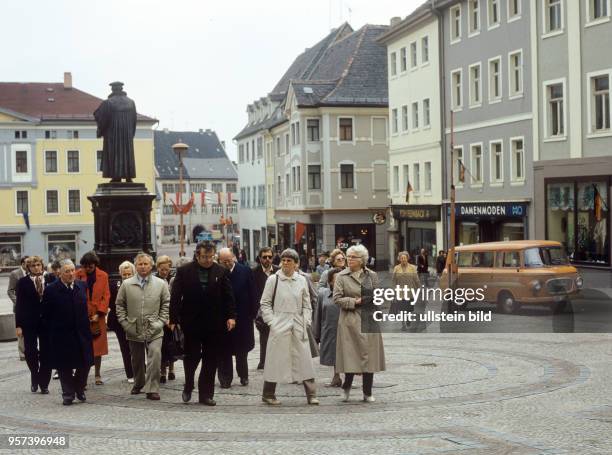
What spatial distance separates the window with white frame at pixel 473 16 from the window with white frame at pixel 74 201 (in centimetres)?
4019

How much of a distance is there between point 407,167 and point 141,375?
4032 centimetres

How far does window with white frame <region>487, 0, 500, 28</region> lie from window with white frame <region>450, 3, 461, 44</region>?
10.7 ft

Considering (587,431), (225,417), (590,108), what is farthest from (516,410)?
(590,108)

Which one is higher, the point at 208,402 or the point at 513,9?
the point at 513,9

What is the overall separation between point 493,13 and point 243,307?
1195 inches

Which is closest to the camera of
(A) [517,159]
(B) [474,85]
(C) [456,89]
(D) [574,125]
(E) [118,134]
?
(E) [118,134]

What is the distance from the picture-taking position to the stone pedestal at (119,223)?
78.6 feet

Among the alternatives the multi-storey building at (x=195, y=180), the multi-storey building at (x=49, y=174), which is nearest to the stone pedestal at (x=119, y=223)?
the multi-storey building at (x=49, y=174)

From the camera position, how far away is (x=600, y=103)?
112 ft

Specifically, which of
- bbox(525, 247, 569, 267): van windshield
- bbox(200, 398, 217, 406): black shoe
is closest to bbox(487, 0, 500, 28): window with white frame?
bbox(525, 247, 569, 267): van windshield

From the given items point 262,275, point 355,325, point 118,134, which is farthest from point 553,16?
point 355,325

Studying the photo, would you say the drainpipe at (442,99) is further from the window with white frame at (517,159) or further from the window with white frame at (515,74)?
the window with white frame at (515,74)

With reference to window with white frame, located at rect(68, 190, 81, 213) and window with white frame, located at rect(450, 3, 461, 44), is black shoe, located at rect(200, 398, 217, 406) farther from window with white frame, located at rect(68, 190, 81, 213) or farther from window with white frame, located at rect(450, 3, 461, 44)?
window with white frame, located at rect(68, 190, 81, 213)

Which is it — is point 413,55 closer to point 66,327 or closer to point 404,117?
point 404,117
